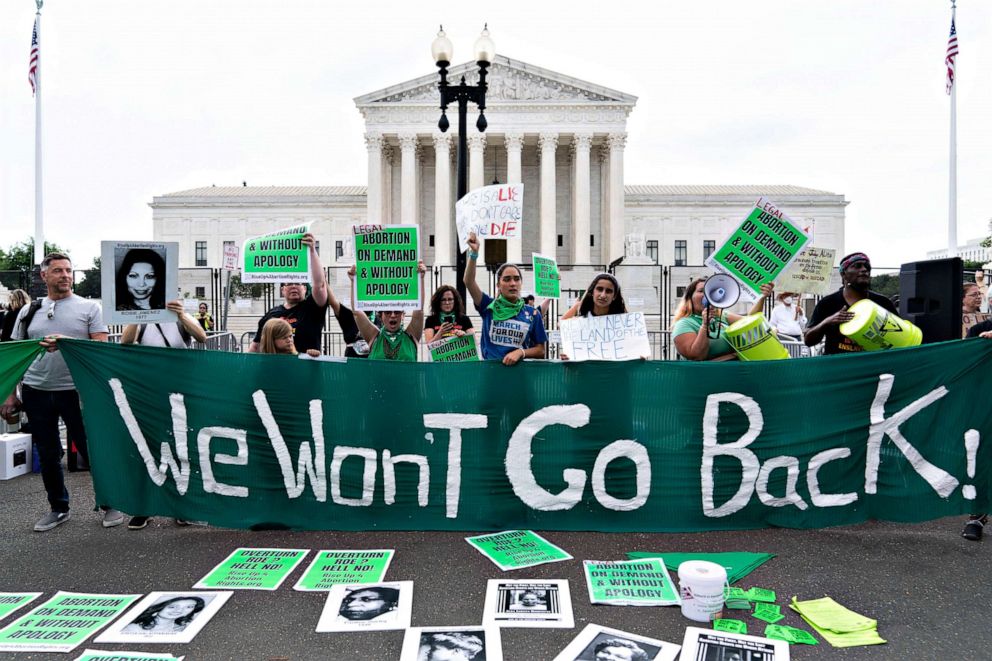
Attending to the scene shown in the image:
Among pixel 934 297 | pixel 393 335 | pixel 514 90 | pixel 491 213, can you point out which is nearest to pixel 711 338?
pixel 934 297

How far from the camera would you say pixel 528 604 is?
137 inches

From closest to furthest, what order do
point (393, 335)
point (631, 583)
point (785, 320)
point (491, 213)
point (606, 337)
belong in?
point (631, 583) → point (606, 337) → point (393, 335) → point (491, 213) → point (785, 320)

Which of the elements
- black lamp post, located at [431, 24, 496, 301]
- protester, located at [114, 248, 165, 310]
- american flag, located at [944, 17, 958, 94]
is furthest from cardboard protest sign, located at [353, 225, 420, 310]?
american flag, located at [944, 17, 958, 94]

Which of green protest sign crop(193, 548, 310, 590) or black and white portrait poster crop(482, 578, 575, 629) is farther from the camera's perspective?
green protest sign crop(193, 548, 310, 590)

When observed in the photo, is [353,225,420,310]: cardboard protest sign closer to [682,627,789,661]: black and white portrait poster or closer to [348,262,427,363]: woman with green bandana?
[348,262,427,363]: woman with green bandana

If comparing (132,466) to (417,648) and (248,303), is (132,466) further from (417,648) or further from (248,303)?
(248,303)

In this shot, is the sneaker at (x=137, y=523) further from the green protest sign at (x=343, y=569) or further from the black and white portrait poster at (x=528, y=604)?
the black and white portrait poster at (x=528, y=604)

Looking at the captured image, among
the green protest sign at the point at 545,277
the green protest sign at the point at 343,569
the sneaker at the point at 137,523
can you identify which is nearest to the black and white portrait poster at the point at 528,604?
the green protest sign at the point at 343,569

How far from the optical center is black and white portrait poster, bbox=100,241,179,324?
450 cm

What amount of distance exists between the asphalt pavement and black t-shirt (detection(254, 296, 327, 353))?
169 cm

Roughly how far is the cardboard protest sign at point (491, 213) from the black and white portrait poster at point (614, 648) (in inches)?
164

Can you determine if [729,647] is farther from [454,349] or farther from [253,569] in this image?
[454,349]

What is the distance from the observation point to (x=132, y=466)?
185 inches

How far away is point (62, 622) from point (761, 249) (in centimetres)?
524
